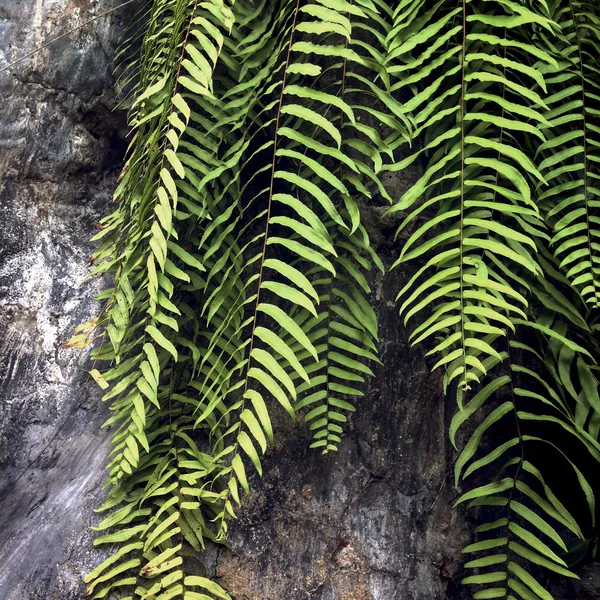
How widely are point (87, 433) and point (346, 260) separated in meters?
0.83

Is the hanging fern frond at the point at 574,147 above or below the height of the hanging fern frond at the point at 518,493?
above

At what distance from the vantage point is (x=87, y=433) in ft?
5.45

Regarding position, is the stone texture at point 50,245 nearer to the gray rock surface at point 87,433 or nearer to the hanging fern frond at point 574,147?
the gray rock surface at point 87,433

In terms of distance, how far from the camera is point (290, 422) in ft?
4.97

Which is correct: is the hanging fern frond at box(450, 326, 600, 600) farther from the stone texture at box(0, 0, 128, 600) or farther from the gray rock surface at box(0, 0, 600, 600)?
the stone texture at box(0, 0, 128, 600)

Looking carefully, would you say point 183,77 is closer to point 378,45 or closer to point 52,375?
point 378,45

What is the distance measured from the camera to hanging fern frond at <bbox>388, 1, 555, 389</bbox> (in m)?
1.19

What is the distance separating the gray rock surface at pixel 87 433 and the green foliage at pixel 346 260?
0.27ft

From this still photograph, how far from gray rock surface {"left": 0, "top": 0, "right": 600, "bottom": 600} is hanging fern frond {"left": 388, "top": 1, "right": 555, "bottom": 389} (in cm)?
28

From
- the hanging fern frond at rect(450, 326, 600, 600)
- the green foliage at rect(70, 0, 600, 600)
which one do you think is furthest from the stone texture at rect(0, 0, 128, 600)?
the hanging fern frond at rect(450, 326, 600, 600)

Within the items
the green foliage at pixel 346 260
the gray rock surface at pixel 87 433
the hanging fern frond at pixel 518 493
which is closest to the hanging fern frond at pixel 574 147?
the green foliage at pixel 346 260

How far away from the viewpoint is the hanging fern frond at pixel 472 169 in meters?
1.19

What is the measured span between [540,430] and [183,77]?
1.13 m

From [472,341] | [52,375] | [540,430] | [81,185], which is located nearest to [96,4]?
[81,185]
